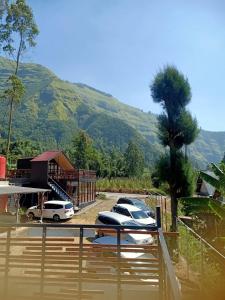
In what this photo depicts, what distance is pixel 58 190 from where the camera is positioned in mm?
34094

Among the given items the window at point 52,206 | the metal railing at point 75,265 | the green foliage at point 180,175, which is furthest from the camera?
the window at point 52,206

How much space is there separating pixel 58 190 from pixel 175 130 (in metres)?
18.8

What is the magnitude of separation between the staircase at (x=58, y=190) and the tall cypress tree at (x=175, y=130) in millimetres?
17359

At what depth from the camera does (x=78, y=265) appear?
22.6ft

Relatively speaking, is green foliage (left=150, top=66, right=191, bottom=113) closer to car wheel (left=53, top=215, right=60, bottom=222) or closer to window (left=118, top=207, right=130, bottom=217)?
window (left=118, top=207, right=130, bottom=217)

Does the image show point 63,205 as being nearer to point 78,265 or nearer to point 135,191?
point 78,265

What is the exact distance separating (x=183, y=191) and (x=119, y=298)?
11.7m

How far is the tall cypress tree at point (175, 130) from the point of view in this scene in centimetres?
1775

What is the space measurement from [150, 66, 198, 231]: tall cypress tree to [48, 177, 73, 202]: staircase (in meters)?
17.4

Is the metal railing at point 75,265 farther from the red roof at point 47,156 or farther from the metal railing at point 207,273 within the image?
the red roof at point 47,156

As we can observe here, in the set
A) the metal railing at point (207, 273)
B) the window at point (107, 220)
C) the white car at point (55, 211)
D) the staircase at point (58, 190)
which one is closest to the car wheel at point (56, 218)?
the white car at point (55, 211)

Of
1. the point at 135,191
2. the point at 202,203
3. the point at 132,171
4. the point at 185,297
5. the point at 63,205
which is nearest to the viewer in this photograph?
the point at 185,297

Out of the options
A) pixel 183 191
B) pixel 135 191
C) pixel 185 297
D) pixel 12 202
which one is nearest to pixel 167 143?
pixel 183 191

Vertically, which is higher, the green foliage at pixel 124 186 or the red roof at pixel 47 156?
the red roof at pixel 47 156
